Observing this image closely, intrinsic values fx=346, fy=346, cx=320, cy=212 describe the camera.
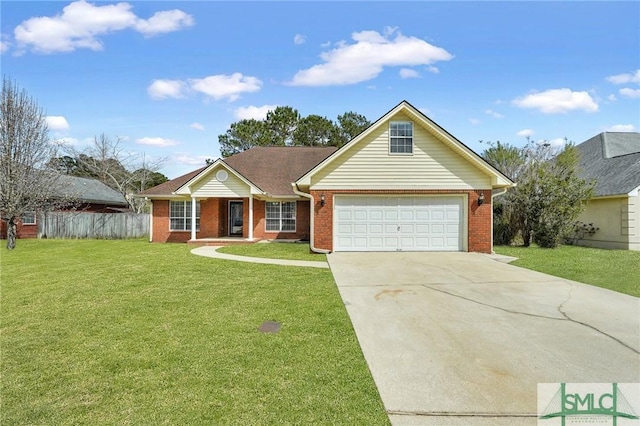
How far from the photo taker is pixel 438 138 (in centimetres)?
1389

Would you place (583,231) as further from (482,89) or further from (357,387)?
(357,387)

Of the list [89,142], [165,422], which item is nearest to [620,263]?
[165,422]

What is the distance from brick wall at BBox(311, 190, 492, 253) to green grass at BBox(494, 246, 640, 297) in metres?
1.20

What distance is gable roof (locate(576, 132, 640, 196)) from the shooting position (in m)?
16.8

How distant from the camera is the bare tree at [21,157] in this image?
1828 cm

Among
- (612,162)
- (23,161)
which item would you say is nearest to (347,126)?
(612,162)

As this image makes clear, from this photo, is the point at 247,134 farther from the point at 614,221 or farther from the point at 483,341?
the point at 483,341

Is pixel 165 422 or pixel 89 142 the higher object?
pixel 89 142

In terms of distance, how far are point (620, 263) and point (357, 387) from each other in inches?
499

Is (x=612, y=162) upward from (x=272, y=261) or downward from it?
upward

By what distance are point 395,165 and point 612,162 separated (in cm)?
1461

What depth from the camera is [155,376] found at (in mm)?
3701

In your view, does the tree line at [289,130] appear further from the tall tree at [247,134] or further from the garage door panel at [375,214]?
the garage door panel at [375,214]

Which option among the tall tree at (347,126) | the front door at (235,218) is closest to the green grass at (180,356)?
the front door at (235,218)
